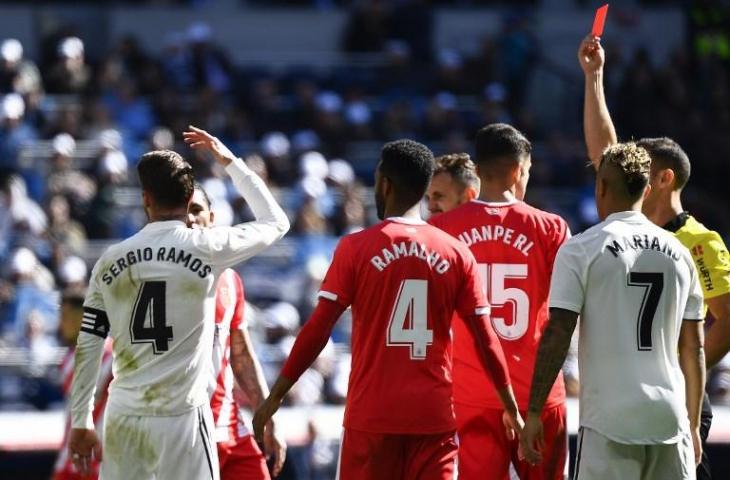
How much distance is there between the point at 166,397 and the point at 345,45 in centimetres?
1657

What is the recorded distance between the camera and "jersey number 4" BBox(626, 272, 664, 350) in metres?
6.31

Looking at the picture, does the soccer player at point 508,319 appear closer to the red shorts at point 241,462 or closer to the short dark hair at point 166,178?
the red shorts at point 241,462

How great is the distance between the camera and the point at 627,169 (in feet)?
21.1

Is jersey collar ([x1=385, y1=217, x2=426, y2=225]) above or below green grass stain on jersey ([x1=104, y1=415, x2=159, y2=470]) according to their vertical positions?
above

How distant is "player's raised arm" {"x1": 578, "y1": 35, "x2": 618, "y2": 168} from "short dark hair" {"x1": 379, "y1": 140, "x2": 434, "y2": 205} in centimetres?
133

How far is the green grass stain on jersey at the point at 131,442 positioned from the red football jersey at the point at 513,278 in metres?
1.60

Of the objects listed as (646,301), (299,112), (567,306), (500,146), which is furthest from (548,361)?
(299,112)

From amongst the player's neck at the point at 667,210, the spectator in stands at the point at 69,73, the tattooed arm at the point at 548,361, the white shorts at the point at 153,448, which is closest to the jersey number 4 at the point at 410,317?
the tattooed arm at the point at 548,361

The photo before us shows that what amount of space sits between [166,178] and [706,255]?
2.76 metres

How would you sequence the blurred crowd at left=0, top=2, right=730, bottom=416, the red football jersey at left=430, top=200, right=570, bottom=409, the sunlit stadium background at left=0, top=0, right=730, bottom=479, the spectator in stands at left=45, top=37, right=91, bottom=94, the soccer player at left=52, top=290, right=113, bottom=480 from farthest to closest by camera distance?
1. the spectator in stands at left=45, top=37, right=91, bottom=94
2. the blurred crowd at left=0, top=2, right=730, bottom=416
3. the sunlit stadium background at left=0, top=0, right=730, bottom=479
4. the soccer player at left=52, top=290, right=113, bottom=480
5. the red football jersey at left=430, top=200, right=570, bottom=409

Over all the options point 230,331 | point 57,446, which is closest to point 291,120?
point 57,446

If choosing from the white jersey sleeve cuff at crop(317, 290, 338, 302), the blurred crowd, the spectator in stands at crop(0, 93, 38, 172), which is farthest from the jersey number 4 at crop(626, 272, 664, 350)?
the spectator in stands at crop(0, 93, 38, 172)

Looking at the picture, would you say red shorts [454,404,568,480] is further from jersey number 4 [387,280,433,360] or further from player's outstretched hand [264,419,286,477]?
player's outstretched hand [264,419,286,477]

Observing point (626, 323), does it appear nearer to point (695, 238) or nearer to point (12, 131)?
point (695, 238)
